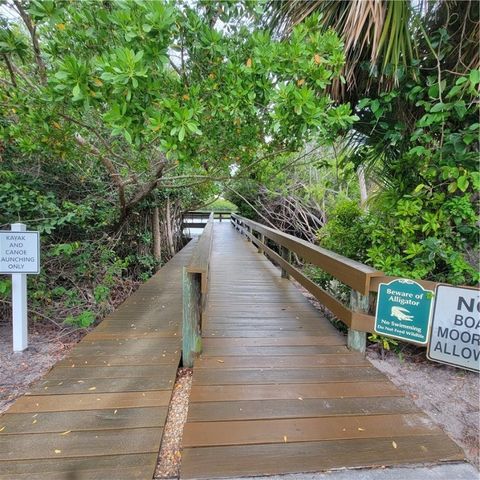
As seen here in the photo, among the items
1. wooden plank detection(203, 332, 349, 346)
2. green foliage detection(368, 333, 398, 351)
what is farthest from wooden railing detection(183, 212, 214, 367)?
green foliage detection(368, 333, 398, 351)

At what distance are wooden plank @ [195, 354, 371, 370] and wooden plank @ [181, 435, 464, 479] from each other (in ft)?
2.69

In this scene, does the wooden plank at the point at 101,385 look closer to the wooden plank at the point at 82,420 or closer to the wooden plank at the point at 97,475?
the wooden plank at the point at 82,420

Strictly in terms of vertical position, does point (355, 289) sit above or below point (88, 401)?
above

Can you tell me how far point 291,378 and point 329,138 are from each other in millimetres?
2365

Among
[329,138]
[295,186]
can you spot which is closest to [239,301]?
[329,138]

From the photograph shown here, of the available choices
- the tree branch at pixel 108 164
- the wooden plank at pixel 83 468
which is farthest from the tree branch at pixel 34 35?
the wooden plank at pixel 83 468

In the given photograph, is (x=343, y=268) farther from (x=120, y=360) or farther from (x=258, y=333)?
(x=120, y=360)

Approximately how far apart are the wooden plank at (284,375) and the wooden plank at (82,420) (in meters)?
0.42

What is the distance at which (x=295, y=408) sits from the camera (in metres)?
1.92

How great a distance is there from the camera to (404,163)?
279 centimetres

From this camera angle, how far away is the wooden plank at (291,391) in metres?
2.03

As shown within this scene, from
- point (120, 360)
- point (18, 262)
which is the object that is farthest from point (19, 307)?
point (120, 360)

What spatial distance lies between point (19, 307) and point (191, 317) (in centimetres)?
180

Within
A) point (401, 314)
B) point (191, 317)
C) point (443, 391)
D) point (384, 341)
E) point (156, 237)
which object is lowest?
point (443, 391)
